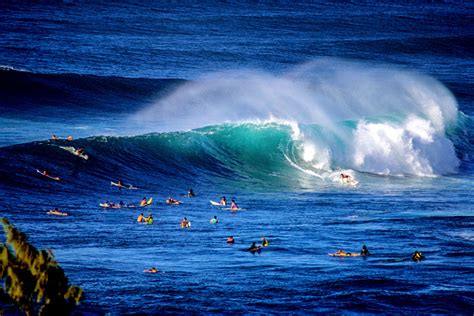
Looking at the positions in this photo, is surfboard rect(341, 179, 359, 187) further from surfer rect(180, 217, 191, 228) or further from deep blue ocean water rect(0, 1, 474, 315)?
surfer rect(180, 217, 191, 228)

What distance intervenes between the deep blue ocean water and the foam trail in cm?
17

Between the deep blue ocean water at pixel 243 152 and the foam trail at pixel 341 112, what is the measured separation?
168 mm

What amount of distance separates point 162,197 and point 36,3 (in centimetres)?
5423

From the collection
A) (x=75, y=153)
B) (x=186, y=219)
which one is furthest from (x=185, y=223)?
(x=75, y=153)

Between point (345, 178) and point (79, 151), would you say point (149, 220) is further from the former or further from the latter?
point (345, 178)

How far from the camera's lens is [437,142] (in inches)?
2100

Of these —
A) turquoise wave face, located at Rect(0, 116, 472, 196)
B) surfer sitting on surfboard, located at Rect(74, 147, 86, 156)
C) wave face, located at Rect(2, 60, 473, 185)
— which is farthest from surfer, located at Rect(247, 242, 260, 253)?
surfer sitting on surfboard, located at Rect(74, 147, 86, 156)

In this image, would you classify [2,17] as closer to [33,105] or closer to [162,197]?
[33,105]

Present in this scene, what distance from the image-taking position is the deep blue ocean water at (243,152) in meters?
26.3

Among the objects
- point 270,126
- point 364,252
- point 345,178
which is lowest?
point 364,252

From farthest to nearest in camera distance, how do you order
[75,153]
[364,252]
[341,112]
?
[341,112], [75,153], [364,252]

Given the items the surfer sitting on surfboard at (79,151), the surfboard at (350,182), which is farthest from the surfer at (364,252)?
the surfer sitting on surfboard at (79,151)

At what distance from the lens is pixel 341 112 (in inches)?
2320

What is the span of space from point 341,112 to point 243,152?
11486mm
